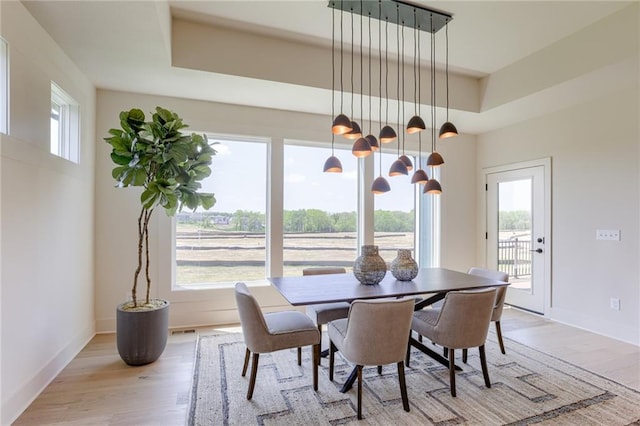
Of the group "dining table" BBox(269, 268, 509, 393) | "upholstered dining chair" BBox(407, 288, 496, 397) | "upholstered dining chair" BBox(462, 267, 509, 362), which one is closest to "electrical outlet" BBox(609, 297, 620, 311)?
"upholstered dining chair" BBox(462, 267, 509, 362)

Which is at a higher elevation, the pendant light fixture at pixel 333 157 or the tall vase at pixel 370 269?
the pendant light fixture at pixel 333 157

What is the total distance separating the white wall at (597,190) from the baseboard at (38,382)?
17.6ft

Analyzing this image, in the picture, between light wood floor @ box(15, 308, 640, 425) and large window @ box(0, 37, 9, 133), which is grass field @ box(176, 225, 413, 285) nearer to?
light wood floor @ box(15, 308, 640, 425)

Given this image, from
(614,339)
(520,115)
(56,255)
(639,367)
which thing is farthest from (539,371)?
(56,255)

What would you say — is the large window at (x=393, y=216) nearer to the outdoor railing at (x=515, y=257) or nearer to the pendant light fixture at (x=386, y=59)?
the outdoor railing at (x=515, y=257)

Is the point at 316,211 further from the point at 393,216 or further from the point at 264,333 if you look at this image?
the point at 264,333

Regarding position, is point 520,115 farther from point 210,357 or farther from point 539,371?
point 210,357

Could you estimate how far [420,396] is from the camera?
2393mm

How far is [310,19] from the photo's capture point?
3.05 metres

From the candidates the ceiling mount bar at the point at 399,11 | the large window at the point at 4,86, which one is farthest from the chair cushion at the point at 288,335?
the ceiling mount bar at the point at 399,11

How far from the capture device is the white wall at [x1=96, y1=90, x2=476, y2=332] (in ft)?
12.0

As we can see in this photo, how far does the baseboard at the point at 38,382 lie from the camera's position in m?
2.10

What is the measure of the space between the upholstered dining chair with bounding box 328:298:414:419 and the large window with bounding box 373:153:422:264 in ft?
9.02

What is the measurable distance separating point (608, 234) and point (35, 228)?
5529 mm
